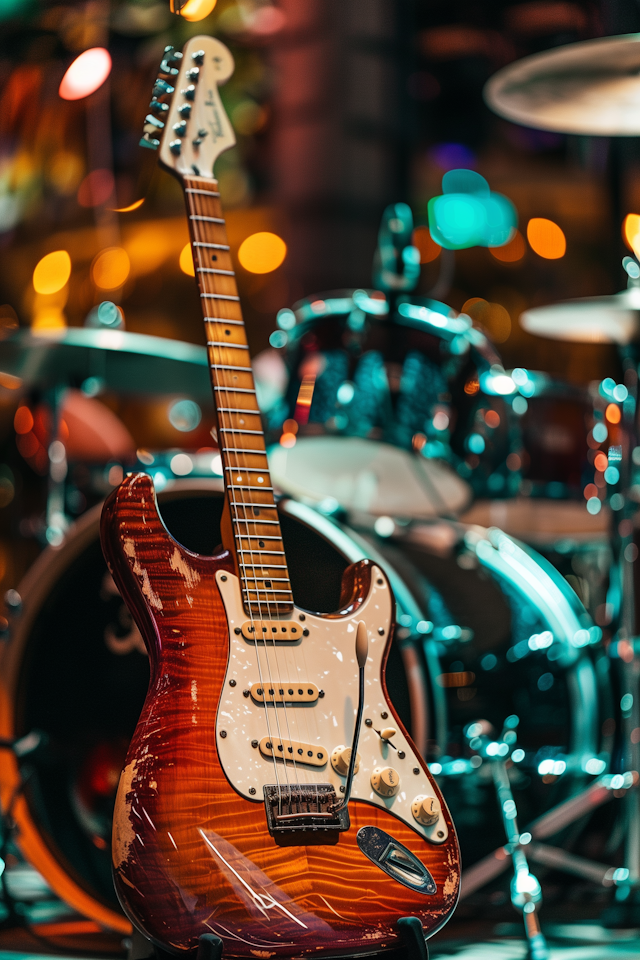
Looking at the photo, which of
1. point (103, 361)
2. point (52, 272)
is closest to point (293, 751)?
point (103, 361)

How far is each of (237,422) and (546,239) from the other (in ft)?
20.4

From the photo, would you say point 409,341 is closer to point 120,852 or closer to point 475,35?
point 120,852

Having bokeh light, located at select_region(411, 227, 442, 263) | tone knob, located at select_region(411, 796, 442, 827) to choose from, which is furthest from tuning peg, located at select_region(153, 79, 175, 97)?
bokeh light, located at select_region(411, 227, 442, 263)

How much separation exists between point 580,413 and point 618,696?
0.75 metres

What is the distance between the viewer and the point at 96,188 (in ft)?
20.6

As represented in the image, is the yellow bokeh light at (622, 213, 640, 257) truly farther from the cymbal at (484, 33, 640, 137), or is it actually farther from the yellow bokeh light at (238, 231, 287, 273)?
the yellow bokeh light at (238, 231, 287, 273)

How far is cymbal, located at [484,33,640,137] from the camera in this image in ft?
6.89

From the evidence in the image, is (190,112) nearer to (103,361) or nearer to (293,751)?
(293,751)

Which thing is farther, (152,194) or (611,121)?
(152,194)

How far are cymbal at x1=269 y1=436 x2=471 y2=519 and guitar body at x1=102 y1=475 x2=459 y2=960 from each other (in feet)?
3.12

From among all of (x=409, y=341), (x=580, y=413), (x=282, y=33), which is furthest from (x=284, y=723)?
(x=282, y=33)

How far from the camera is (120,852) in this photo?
4.07ft

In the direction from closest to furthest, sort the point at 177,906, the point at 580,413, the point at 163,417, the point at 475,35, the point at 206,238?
the point at 177,906 → the point at 206,238 → the point at 580,413 → the point at 475,35 → the point at 163,417

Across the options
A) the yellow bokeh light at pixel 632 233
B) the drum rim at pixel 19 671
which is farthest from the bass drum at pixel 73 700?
the yellow bokeh light at pixel 632 233
